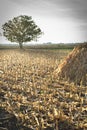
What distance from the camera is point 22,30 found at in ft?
186

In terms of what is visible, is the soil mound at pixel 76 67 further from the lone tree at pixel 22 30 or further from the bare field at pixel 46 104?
the lone tree at pixel 22 30

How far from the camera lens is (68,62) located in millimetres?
11023

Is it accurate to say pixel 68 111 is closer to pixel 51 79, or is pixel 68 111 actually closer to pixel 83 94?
pixel 83 94

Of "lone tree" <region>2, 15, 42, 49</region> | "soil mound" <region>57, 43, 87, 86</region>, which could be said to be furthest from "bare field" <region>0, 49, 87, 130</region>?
"lone tree" <region>2, 15, 42, 49</region>

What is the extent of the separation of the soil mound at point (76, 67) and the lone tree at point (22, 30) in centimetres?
4636

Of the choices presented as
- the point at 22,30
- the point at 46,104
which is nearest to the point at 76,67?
the point at 46,104

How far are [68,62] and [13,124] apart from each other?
19.2ft

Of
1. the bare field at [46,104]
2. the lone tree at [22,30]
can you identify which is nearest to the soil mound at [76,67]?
the bare field at [46,104]

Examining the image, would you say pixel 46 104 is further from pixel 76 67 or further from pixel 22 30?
pixel 22 30

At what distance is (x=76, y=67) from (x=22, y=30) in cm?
4748

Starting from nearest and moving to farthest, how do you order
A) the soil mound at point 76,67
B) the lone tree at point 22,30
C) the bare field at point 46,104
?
the bare field at point 46,104 → the soil mound at point 76,67 → the lone tree at point 22,30

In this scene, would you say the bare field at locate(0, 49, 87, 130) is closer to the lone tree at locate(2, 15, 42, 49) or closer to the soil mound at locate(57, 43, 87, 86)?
the soil mound at locate(57, 43, 87, 86)

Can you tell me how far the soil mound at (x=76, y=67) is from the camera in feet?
32.4

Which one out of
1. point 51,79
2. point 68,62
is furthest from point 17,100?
point 68,62
